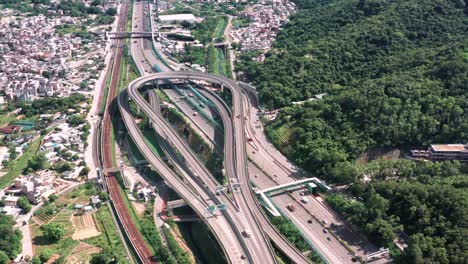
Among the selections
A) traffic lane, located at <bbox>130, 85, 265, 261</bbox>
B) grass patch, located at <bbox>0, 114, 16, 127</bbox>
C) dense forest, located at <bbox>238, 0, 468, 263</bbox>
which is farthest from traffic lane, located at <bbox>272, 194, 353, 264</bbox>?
grass patch, located at <bbox>0, 114, 16, 127</bbox>

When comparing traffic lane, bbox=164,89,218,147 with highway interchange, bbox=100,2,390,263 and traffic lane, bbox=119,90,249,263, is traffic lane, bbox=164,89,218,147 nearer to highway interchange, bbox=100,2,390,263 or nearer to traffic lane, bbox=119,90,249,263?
highway interchange, bbox=100,2,390,263

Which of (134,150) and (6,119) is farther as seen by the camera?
(6,119)

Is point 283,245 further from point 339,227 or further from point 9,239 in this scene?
point 9,239

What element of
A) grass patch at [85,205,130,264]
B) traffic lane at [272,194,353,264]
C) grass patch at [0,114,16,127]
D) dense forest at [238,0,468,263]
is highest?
dense forest at [238,0,468,263]

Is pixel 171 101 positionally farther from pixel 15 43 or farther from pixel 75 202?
pixel 15 43

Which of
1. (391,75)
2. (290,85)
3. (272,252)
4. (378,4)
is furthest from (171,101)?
(378,4)

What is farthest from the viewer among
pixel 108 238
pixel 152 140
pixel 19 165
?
pixel 152 140

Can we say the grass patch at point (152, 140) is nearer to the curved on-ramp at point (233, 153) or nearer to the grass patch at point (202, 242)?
the curved on-ramp at point (233, 153)

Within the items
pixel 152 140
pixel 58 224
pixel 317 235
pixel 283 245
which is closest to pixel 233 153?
pixel 152 140

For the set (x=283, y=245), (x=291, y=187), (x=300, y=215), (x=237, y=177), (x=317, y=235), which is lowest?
(x=317, y=235)
